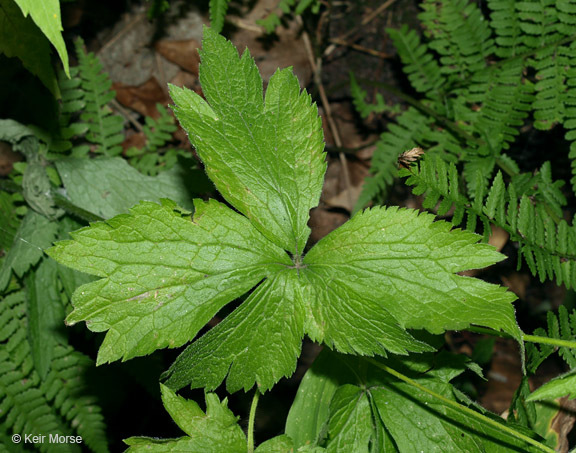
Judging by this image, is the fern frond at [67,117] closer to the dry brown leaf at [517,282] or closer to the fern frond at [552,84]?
the fern frond at [552,84]

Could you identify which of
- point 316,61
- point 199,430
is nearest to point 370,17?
point 316,61

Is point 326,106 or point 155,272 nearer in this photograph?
point 155,272

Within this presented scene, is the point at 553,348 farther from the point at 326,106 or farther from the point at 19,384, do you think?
the point at 19,384

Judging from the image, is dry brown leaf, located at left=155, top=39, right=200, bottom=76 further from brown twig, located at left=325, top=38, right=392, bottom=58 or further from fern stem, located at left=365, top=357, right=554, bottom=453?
fern stem, located at left=365, top=357, right=554, bottom=453

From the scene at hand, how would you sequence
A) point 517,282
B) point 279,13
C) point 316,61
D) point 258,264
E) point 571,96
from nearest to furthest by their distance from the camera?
point 258,264 < point 571,96 < point 517,282 < point 279,13 < point 316,61

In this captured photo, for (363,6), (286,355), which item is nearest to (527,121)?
(363,6)

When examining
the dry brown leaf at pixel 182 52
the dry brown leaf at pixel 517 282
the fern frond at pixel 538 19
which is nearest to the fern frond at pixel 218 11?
the dry brown leaf at pixel 182 52

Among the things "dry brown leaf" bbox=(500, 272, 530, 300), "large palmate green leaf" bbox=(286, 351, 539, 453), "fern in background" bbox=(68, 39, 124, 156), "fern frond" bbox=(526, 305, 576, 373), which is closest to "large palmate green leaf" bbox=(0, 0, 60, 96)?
"fern in background" bbox=(68, 39, 124, 156)
